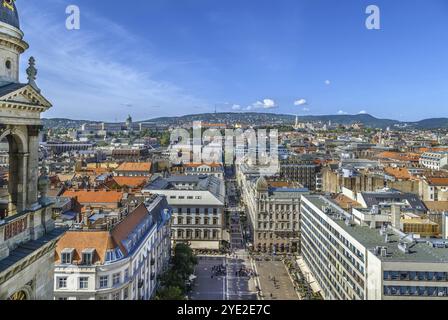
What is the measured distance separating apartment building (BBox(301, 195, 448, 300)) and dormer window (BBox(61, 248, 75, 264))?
2204 centimetres

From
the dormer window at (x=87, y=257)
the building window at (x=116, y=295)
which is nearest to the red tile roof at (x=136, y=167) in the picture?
the building window at (x=116, y=295)

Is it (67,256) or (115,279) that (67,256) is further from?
(115,279)

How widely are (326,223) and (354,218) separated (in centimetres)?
342

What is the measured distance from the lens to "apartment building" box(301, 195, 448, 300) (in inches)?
1212

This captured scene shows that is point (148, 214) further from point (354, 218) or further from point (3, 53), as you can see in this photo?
point (3, 53)

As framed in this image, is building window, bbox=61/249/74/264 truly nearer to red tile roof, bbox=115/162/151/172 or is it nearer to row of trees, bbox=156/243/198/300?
row of trees, bbox=156/243/198/300

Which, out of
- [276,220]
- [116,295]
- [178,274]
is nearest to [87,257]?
[116,295]

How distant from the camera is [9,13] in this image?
42.2 feet

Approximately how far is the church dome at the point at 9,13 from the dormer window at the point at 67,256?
20448 mm

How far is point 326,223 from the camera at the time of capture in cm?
4578

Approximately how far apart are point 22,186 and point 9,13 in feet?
17.5

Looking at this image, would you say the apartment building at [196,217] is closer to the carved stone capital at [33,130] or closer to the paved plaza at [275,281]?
the paved plaza at [275,281]
